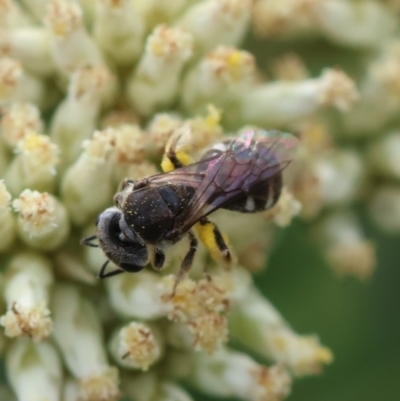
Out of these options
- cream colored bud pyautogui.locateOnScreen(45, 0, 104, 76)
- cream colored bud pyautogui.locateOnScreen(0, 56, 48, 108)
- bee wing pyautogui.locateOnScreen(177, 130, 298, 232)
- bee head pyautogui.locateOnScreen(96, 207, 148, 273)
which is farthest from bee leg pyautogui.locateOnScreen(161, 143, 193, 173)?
cream colored bud pyautogui.locateOnScreen(0, 56, 48, 108)

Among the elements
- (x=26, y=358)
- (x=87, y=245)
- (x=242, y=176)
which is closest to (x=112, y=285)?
(x=87, y=245)

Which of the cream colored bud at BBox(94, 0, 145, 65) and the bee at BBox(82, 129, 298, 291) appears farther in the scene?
the cream colored bud at BBox(94, 0, 145, 65)

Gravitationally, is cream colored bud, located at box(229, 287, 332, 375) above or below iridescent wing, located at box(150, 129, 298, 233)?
below

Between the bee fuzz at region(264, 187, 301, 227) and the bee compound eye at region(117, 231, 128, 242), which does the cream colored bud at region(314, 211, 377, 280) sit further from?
the bee compound eye at region(117, 231, 128, 242)

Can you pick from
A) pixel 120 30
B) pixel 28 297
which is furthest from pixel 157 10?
Result: pixel 28 297

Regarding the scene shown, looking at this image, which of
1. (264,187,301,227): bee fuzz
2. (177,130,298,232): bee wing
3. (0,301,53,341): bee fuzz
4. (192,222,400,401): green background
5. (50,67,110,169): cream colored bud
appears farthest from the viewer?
(192,222,400,401): green background

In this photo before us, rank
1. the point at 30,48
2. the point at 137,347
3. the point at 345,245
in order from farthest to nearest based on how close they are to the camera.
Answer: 1. the point at 345,245
2. the point at 30,48
3. the point at 137,347

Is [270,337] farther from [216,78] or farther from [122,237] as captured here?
[216,78]
